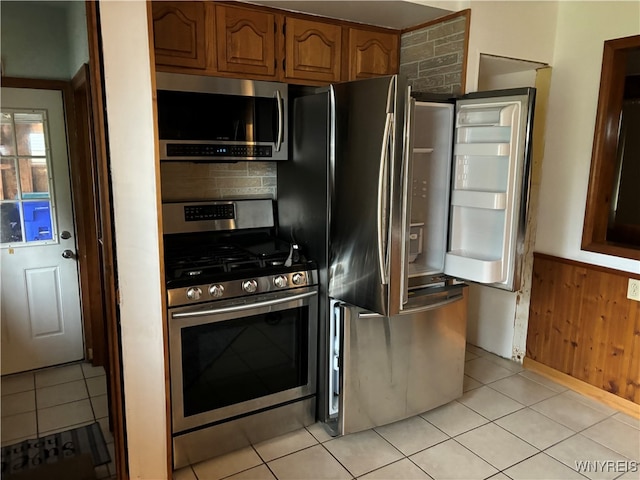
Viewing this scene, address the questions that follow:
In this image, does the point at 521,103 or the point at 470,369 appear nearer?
the point at 521,103

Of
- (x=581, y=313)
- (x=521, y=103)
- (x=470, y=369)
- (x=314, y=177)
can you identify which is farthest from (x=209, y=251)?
(x=581, y=313)

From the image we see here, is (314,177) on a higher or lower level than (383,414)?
higher

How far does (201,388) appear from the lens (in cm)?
230

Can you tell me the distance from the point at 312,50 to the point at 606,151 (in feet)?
6.04

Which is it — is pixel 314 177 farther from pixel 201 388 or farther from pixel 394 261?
pixel 201 388

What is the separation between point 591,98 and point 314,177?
5.84 ft

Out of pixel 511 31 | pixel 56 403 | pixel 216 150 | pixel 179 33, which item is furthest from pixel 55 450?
pixel 511 31

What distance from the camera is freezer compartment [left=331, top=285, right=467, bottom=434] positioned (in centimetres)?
246

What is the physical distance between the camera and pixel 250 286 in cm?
233

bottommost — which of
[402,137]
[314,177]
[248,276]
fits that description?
[248,276]

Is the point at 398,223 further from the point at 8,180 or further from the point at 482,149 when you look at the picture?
the point at 8,180

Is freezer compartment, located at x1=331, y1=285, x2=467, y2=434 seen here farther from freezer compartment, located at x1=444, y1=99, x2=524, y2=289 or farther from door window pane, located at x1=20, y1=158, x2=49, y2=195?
door window pane, located at x1=20, y1=158, x2=49, y2=195

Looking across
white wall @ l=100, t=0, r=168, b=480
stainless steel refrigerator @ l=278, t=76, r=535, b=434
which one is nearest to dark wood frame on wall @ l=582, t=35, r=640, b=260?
stainless steel refrigerator @ l=278, t=76, r=535, b=434

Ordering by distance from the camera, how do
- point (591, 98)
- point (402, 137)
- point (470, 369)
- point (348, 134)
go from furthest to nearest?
point (470, 369), point (591, 98), point (348, 134), point (402, 137)
